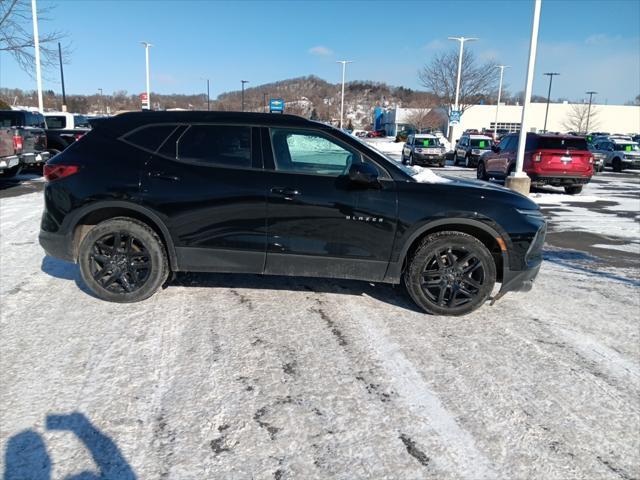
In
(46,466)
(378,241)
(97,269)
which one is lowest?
(46,466)

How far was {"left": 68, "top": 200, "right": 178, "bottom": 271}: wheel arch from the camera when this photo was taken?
14.2ft

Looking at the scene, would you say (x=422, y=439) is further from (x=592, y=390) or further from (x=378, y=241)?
(x=378, y=241)

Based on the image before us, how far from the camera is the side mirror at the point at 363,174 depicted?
13.5 feet

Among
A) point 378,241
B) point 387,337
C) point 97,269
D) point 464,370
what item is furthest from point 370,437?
point 97,269

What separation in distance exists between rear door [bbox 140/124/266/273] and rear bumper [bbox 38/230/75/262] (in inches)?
35.6

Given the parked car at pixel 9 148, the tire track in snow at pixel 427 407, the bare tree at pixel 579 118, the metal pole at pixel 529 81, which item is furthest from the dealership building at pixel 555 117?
the tire track in snow at pixel 427 407

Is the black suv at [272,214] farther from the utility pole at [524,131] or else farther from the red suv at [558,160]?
the red suv at [558,160]

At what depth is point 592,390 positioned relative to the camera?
319 centimetres

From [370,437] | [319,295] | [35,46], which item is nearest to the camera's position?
[370,437]

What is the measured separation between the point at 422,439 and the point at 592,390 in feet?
4.56

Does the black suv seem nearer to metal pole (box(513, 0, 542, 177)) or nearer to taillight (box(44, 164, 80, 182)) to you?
taillight (box(44, 164, 80, 182))

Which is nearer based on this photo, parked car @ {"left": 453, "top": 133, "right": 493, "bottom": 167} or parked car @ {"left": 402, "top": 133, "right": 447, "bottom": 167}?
parked car @ {"left": 453, "top": 133, "right": 493, "bottom": 167}

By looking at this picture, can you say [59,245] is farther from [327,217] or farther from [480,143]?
[480,143]

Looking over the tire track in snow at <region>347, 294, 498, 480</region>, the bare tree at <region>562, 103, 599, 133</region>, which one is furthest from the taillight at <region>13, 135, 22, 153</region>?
the bare tree at <region>562, 103, 599, 133</region>
